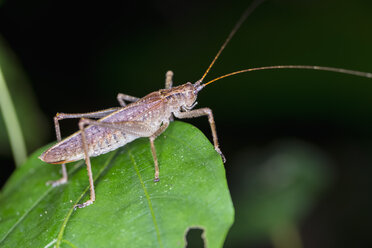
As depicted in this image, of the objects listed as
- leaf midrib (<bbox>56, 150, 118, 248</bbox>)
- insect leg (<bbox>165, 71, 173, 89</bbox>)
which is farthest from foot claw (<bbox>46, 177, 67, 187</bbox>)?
insect leg (<bbox>165, 71, 173, 89</bbox>)

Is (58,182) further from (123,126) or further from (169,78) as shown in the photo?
(169,78)

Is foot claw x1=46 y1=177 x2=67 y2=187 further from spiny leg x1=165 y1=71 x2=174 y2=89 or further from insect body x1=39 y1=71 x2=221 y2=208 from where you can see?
spiny leg x1=165 y1=71 x2=174 y2=89

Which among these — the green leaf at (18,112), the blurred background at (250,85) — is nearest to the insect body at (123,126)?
the green leaf at (18,112)

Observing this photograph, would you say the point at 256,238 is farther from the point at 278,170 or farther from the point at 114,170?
Answer: the point at 114,170

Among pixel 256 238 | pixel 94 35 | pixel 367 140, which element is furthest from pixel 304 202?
pixel 94 35

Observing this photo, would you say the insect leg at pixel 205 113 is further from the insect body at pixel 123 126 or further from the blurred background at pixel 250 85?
the blurred background at pixel 250 85

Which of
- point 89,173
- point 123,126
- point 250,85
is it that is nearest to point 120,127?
point 123,126
